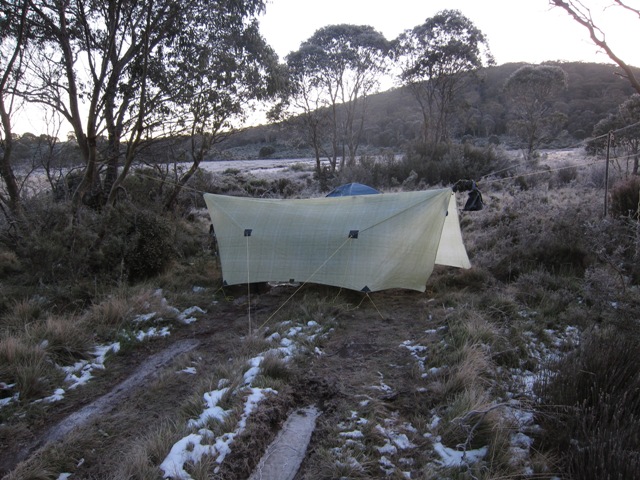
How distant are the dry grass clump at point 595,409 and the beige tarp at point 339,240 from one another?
305 cm

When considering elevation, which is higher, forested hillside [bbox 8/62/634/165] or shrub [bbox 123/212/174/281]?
forested hillside [bbox 8/62/634/165]

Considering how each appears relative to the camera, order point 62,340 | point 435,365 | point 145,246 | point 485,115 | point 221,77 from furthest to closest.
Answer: point 485,115 < point 221,77 < point 145,246 < point 62,340 < point 435,365

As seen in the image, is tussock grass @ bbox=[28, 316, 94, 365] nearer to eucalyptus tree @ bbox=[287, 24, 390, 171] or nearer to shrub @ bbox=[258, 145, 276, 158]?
eucalyptus tree @ bbox=[287, 24, 390, 171]

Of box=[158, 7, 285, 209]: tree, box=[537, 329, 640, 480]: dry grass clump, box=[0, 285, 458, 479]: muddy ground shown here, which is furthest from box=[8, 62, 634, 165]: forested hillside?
box=[537, 329, 640, 480]: dry grass clump

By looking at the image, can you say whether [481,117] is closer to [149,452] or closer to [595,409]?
[595,409]

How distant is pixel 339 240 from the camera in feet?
22.5

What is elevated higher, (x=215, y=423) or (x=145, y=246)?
(x=145, y=246)

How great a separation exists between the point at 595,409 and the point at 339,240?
4.31 metres

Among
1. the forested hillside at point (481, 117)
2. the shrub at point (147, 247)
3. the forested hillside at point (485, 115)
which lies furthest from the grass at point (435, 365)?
the forested hillside at point (485, 115)

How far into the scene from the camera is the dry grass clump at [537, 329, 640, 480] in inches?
101

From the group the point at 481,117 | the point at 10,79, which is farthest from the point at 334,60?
the point at 481,117

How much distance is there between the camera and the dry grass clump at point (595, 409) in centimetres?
256

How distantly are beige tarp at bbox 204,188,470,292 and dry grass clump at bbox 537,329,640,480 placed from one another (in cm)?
305

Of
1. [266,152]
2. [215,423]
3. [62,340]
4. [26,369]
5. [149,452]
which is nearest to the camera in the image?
[149,452]
